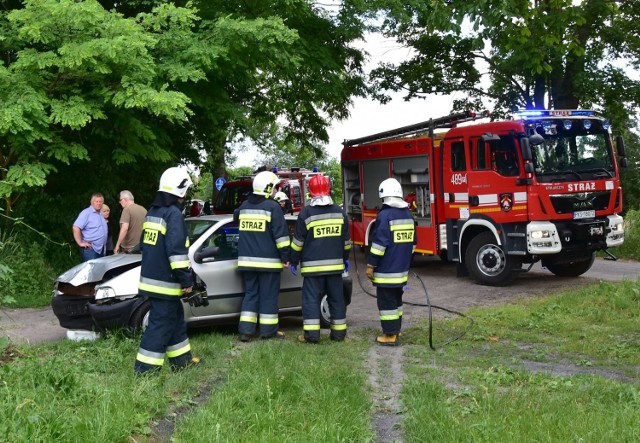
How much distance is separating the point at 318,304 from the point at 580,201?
583 centimetres

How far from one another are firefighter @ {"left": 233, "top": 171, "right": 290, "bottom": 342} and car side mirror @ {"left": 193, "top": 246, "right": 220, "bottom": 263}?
0.29 meters

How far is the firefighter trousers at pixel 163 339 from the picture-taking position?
6309mm

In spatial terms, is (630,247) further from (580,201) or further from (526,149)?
(526,149)

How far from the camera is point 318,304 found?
26.8ft

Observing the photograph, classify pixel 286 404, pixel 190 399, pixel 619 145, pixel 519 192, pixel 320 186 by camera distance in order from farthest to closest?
pixel 619 145 < pixel 519 192 < pixel 320 186 < pixel 190 399 < pixel 286 404

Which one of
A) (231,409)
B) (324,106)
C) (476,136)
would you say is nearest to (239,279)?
(231,409)

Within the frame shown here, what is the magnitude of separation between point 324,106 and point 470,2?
39.9 feet

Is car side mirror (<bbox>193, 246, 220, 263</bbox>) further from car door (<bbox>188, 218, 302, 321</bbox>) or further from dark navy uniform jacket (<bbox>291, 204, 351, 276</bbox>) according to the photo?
dark navy uniform jacket (<bbox>291, 204, 351, 276</bbox>)

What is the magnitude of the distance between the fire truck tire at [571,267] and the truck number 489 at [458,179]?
2.08m

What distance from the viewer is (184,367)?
6570 mm

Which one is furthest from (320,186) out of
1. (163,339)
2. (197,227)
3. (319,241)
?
(163,339)

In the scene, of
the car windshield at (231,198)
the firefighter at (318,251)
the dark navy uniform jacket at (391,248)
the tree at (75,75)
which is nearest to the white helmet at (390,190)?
the dark navy uniform jacket at (391,248)

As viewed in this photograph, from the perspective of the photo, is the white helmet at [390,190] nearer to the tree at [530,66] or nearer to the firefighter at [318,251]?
the firefighter at [318,251]

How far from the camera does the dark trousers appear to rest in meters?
8.14
